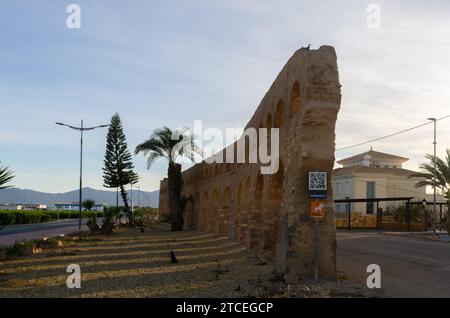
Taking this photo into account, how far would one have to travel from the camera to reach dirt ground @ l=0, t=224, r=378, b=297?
8.80 meters

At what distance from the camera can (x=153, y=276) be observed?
11086 millimetres

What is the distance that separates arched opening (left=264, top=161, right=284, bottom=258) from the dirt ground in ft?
1.74

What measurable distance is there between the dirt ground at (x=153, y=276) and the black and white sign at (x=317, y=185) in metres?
1.72

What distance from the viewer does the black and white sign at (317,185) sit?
9766 millimetres

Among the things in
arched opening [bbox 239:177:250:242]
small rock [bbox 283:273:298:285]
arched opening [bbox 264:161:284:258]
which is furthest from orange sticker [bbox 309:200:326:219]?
arched opening [bbox 239:177:250:242]

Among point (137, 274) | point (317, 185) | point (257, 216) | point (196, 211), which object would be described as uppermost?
point (317, 185)

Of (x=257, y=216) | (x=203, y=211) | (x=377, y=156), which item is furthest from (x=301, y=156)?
(x=377, y=156)

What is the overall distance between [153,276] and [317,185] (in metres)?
4.29

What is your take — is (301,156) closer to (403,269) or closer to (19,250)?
(403,269)

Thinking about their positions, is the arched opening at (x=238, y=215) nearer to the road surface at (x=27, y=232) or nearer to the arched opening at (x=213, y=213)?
the arched opening at (x=213, y=213)

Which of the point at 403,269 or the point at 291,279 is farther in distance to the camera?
the point at 403,269

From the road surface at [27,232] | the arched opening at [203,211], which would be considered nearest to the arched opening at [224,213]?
the arched opening at [203,211]

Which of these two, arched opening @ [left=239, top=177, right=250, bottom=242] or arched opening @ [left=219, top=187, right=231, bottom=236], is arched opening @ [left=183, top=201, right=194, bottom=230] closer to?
arched opening @ [left=219, top=187, right=231, bottom=236]
